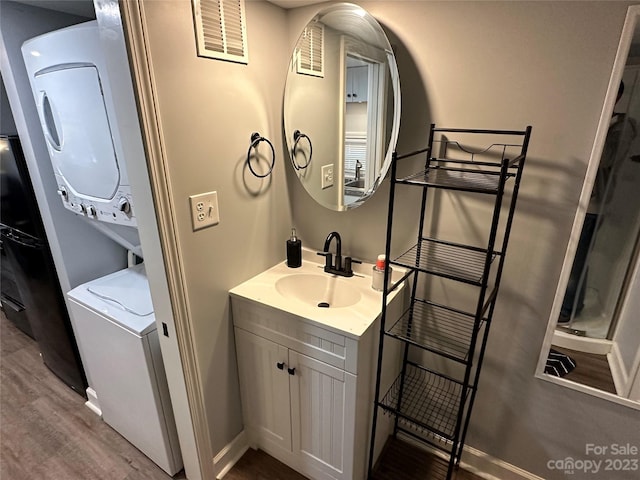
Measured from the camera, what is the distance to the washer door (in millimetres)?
1286

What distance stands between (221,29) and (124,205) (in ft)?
2.50

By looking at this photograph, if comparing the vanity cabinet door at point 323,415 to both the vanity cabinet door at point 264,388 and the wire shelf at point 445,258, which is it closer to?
the vanity cabinet door at point 264,388

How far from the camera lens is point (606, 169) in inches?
43.4

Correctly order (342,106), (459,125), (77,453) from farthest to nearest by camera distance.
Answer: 1. (77,453)
2. (342,106)
3. (459,125)

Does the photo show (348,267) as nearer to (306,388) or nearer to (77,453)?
(306,388)

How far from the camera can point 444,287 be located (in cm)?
148

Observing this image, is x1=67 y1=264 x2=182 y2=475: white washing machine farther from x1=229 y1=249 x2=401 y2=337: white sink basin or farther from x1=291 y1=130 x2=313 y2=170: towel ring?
x1=291 y1=130 x2=313 y2=170: towel ring

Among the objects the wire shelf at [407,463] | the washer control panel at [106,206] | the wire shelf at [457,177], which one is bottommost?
the wire shelf at [407,463]

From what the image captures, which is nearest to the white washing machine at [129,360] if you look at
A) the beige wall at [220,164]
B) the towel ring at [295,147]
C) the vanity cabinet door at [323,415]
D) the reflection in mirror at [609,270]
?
the beige wall at [220,164]

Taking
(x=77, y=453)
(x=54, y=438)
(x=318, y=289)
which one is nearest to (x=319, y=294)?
(x=318, y=289)

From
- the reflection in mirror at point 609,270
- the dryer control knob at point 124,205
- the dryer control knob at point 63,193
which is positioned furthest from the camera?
the dryer control knob at point 63,193

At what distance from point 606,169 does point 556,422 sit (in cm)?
101

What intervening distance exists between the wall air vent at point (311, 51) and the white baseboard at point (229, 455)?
1.80 metres

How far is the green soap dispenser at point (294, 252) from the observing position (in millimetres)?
1700
